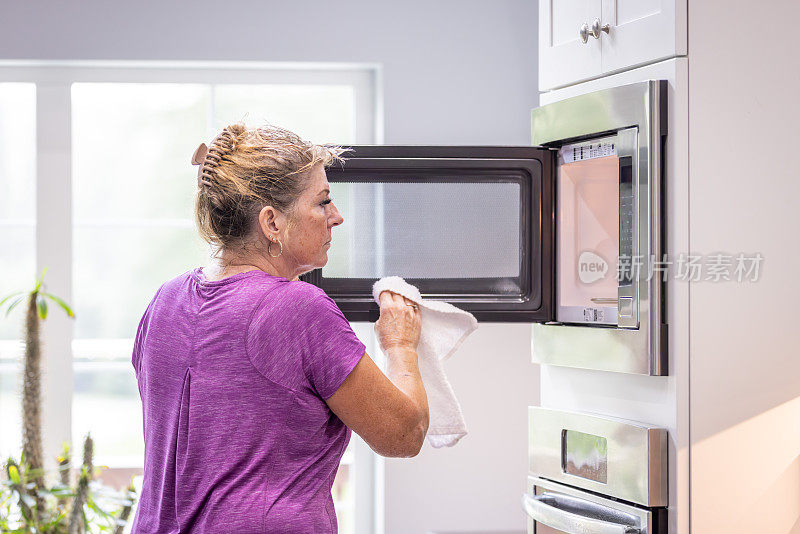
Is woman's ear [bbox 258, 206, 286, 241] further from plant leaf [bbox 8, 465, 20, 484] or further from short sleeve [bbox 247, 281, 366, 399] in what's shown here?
plant leaf [bbox 8, 465, 20, 484]

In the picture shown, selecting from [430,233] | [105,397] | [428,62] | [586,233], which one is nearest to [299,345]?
[430,233]

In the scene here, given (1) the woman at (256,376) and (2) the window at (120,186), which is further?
(2) the window at (120,186)

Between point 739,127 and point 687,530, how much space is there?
2.02 feet

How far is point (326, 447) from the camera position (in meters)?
1.14

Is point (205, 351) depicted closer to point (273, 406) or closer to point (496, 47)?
point (273, 406)

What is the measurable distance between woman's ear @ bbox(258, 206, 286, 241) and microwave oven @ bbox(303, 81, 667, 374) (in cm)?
29

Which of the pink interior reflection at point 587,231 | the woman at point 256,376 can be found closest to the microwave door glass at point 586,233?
the pink interior reflection at point 587,231

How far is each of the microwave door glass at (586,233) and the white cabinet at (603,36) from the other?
0.16 metres

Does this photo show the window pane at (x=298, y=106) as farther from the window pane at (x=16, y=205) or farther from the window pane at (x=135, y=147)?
the window pane at (x=16, y=205)

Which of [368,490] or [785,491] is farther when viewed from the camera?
[368,490]

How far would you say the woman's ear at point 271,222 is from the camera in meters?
1.16

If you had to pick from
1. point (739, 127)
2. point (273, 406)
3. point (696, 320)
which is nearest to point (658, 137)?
point (739, 127)

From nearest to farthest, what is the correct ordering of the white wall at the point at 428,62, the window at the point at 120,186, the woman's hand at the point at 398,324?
1. the woman's hand at the point at 398,324
2. the white wall at the point at 428,62
3. the window at the point at 120,186

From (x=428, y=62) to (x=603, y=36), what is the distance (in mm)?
888
